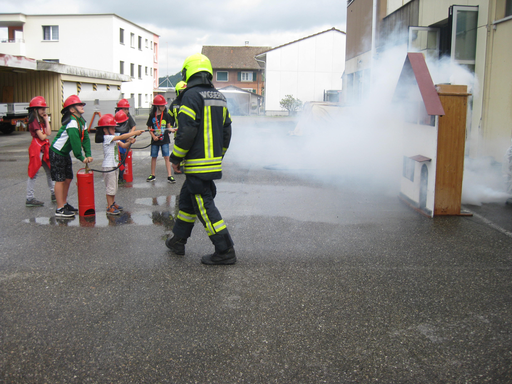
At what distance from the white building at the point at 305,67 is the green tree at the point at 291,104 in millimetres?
1427

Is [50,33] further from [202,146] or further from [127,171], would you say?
[202,146]

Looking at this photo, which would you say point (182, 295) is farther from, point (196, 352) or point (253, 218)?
point (253, 218)

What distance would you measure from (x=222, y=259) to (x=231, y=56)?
54.2 m

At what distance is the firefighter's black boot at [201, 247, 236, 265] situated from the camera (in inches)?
164

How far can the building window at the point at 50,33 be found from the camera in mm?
40094

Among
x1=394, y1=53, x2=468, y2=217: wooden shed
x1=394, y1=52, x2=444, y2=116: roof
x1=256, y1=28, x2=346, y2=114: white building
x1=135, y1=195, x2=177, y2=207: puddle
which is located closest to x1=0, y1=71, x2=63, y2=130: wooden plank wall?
x1=135, y1=195, x2=177, y2=207: puddle

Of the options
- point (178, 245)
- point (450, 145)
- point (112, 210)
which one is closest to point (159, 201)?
point (112, 210)

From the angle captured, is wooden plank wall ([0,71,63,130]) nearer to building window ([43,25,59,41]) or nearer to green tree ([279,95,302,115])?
building window ([43,25,59,41])

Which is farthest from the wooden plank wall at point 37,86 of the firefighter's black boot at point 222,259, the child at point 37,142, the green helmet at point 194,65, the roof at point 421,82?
the firefighter's black boot at point 222,259

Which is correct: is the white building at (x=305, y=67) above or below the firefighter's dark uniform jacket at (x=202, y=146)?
above

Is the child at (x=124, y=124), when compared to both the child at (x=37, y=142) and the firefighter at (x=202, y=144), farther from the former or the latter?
the firefighter at (x=202, y=144)

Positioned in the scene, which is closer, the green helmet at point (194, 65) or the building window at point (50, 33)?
the green helmet at point (194, 65)

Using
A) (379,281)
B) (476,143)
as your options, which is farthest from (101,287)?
(476,143)

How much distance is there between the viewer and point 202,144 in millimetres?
4082
